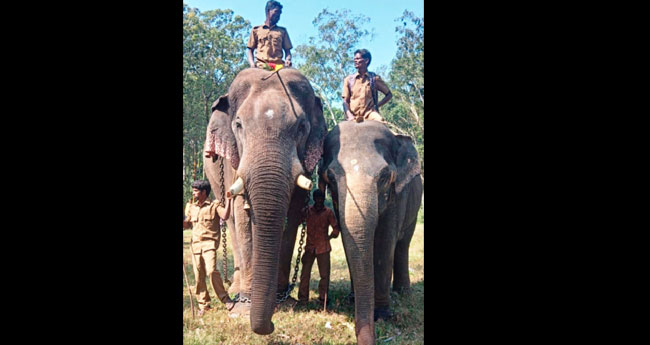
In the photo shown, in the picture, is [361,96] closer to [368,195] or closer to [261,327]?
[368,195]

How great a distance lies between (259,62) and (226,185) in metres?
1.82

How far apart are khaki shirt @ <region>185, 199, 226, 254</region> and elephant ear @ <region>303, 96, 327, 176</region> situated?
1288 mm

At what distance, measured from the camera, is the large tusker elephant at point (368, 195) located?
4637 mm

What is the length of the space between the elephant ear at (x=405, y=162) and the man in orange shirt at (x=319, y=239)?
98 cm

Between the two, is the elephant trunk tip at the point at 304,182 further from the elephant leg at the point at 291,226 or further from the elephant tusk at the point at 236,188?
the elephant leg at the point at 291,226

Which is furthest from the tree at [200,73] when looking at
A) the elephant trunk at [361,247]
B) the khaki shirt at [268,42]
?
the elephant trunk at [361,247]

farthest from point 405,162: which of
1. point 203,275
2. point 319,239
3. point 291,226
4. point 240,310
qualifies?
point 203,275

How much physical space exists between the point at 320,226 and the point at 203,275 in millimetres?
1594

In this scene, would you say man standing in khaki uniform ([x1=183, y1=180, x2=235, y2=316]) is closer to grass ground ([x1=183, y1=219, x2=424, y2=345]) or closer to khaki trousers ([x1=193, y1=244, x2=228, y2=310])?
khaki trousers ([x1=193, y1=244, x2=228, y2=310])

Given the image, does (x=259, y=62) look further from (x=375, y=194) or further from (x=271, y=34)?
(x=375, y=194)

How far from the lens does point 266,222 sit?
14.9ft

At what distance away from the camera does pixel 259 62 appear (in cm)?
668

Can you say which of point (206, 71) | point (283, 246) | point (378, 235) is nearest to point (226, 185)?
point (283, 246)

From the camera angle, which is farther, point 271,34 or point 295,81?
point 271,34
